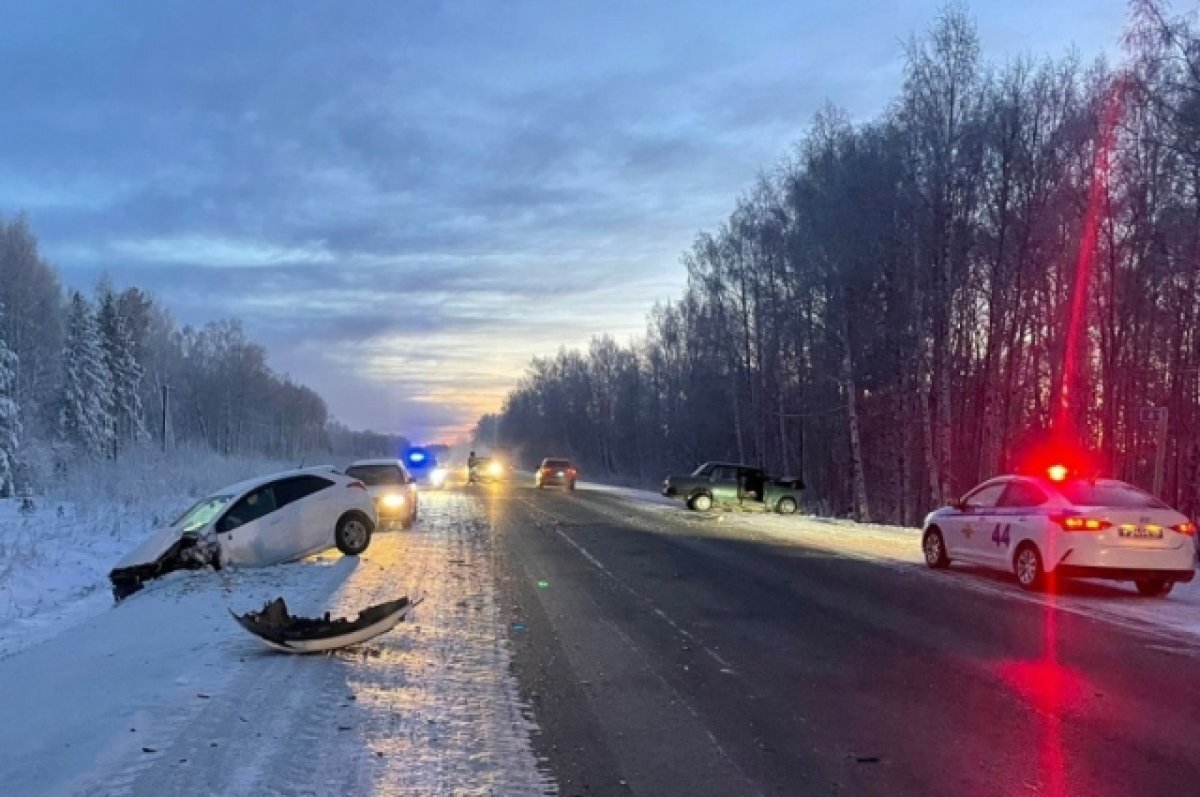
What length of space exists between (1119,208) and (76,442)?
6167 cm

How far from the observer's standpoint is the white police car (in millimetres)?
12352

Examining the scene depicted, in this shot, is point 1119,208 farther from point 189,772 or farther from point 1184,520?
point 189,772

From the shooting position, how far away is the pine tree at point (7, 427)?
48.7 meters

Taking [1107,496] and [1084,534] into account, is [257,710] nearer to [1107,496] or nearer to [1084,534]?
[1084,534]

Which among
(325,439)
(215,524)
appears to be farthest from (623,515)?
(325,439)

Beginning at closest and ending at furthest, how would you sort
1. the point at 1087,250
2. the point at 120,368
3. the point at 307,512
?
the point at 307,512 → the point at 1087,250 → the point at 120,368

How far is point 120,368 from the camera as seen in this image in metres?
76.4

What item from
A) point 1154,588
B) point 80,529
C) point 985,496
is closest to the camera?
point 1154,588

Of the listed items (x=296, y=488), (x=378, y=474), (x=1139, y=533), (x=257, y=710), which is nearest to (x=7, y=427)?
(x=378, y=474)

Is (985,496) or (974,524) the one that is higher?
(985,496)

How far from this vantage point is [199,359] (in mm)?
116875

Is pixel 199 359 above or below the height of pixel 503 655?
above

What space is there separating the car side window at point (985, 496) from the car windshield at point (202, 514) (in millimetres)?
11784

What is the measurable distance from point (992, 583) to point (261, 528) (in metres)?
11.2
